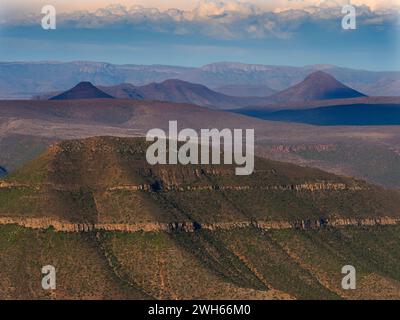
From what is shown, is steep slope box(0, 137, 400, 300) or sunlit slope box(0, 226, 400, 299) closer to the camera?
sunlit slope box(0, 226, 400, 299)

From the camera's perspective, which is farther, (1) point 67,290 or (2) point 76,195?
(2) point 76,195

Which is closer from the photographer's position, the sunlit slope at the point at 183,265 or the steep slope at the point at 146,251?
the sunlit slope at the point at 183,265

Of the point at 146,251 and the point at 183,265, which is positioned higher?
the point at 146,251

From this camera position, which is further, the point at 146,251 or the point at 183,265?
the point at 146,251

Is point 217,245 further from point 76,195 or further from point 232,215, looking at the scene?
point 76,195
